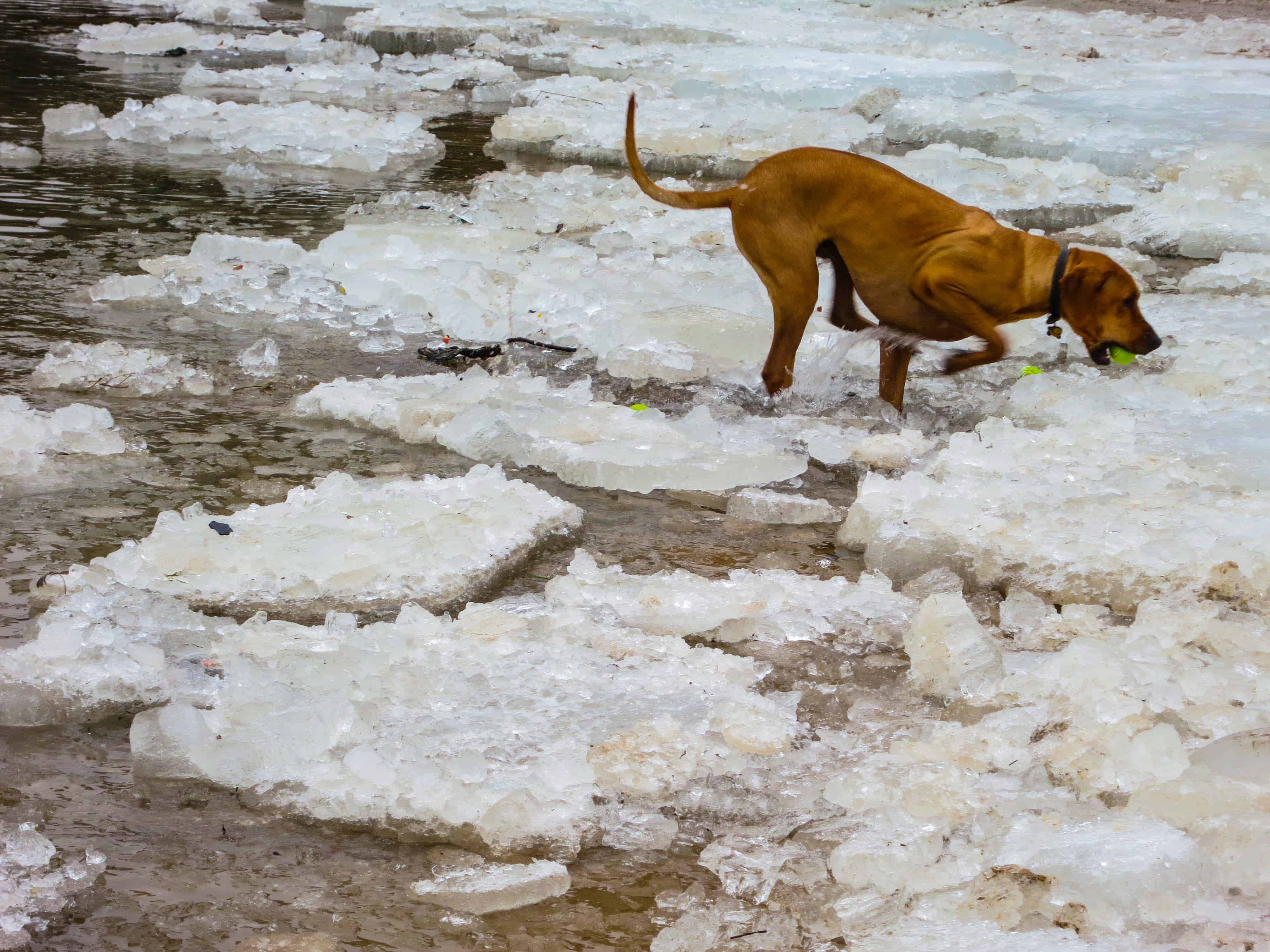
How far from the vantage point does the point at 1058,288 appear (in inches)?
162

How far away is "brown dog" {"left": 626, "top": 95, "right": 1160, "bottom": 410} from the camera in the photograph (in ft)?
13.6

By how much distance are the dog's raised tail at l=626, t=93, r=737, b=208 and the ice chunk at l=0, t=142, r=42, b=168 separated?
5.09 metres

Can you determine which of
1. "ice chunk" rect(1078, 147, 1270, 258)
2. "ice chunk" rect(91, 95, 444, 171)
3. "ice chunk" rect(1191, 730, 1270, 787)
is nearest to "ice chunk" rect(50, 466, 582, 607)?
"ice chunk" rect(1191, 730, 1270, 787)

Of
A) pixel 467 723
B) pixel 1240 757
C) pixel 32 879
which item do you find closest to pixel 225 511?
pixel 467 723

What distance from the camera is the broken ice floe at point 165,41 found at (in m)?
13.7

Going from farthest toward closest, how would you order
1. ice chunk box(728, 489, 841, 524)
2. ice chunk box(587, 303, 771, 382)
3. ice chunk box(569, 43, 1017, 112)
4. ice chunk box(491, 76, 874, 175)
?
1. ice chunk box(569, 43, 1017, 112)
2. ice chunk box(491, 76, 874, 175)
3. ice chunk box(587, 303, 771, 382)
4. ice chunk box(728, 489, 841, 524)

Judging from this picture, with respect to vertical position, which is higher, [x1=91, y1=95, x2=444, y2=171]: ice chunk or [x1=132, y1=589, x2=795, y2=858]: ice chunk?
[x1=91, y1=95, x2=444, y2=171]: ice chunk

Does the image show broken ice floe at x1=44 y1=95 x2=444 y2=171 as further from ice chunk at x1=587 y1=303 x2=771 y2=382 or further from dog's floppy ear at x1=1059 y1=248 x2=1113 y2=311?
dog's floppy ear at x1=1059 y1=248 x2=1113 y2=311

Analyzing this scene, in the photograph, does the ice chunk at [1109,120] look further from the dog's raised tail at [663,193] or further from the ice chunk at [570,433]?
the ice chunk at [570,433]

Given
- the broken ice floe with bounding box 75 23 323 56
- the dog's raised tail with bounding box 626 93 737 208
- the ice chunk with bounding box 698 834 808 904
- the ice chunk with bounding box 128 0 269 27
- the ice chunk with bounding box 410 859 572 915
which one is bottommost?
the ice chunk with bounding box 410 859 572 915

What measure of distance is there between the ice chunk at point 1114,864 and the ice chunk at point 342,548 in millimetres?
1513

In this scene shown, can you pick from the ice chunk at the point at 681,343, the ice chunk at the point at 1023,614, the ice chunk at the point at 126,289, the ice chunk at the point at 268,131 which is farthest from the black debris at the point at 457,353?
the ice chunk at the point at 268,131

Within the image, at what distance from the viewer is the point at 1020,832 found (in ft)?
7.34

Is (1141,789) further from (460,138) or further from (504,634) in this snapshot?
(460,138)
